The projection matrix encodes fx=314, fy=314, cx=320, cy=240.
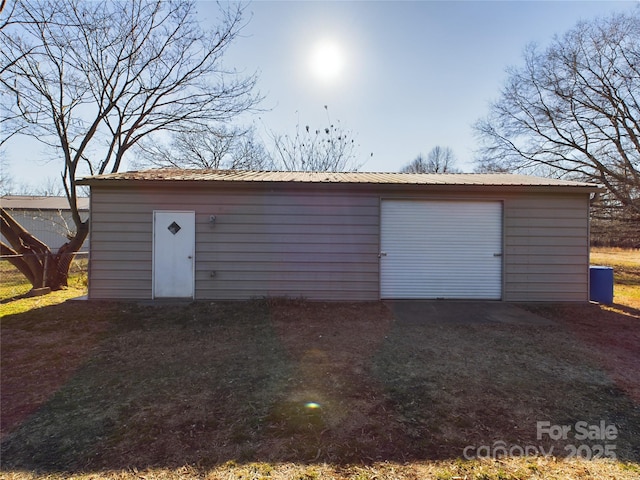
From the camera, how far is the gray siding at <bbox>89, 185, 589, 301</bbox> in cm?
664

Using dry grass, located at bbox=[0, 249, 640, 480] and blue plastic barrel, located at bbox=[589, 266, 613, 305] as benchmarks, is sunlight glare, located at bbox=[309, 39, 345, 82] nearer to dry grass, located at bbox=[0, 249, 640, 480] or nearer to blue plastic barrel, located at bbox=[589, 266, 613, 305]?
dry grass, located at bbox=[0, 249, 640, 480]

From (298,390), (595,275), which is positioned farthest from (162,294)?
(595,275)

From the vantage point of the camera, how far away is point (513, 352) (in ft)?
13.6

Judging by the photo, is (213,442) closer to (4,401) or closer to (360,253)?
(4,401)

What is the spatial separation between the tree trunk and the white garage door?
28.1 feet

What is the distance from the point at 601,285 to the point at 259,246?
759cm

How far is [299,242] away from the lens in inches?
267

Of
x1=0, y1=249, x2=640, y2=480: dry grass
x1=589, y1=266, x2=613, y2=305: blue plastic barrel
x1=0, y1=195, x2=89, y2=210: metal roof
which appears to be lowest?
x1=0, y1=249, x2=640, y2=480: dry grass

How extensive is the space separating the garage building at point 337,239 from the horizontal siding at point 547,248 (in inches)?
0.9

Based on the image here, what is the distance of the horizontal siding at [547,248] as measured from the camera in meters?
6.86

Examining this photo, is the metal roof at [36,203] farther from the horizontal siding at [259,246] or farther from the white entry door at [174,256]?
the white entry door at [174,256]

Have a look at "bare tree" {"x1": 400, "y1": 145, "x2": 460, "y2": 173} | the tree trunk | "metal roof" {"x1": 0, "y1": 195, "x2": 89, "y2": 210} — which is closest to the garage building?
the tree trunk

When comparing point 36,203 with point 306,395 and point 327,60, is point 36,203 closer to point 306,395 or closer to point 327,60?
point 327,60

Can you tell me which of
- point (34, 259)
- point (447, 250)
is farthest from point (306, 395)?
point (34, 259)
